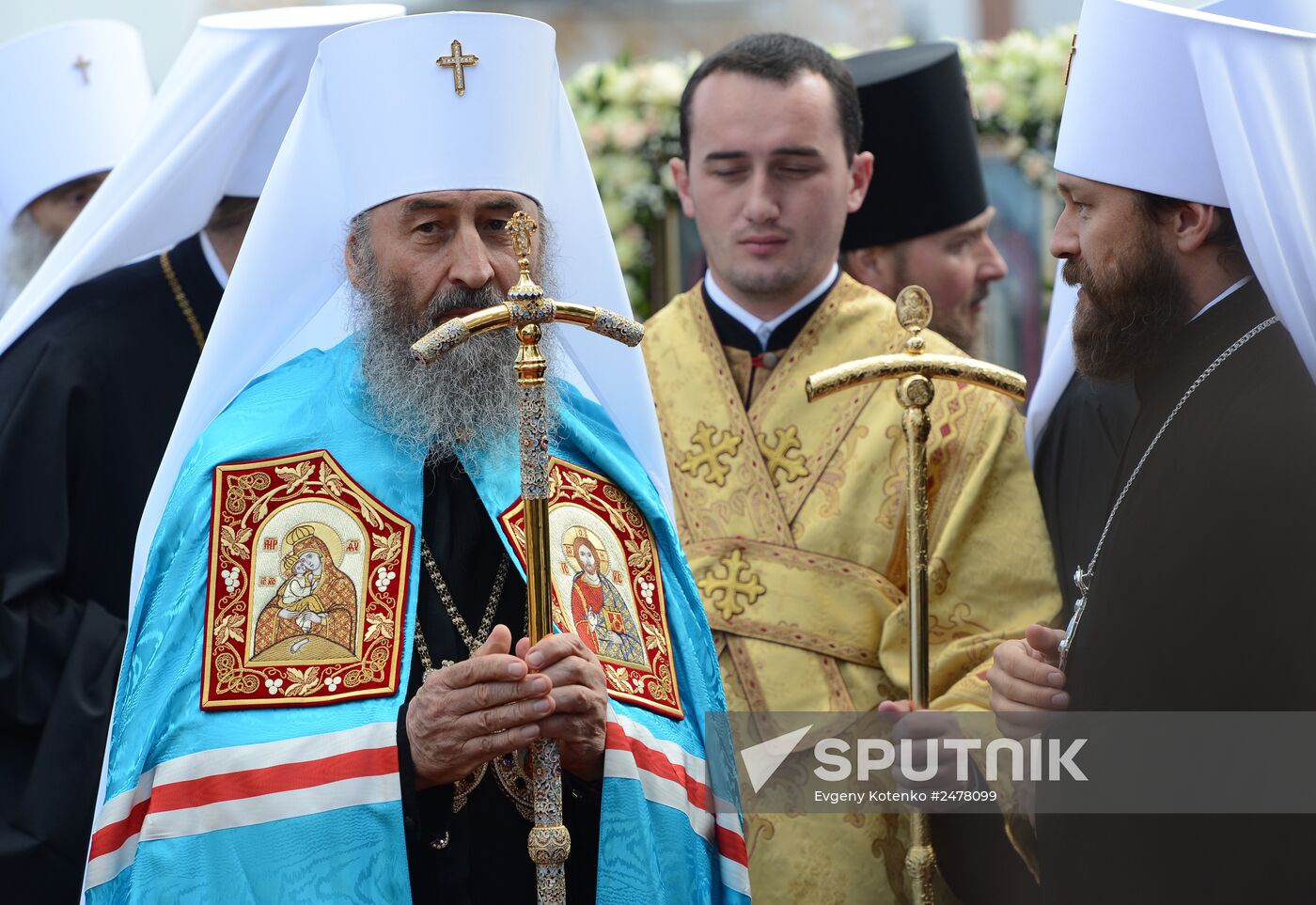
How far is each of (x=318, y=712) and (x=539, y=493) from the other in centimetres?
64

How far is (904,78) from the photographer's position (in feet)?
18.7

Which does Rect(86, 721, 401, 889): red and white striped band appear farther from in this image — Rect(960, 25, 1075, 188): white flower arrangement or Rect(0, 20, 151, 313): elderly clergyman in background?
Rect(960, 25, 1075, 188): white flower arrangement

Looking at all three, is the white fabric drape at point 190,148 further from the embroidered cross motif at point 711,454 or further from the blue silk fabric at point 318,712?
the embroidered cross motif at point 711,454

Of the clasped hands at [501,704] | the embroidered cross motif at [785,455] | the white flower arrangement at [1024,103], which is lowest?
the clasped hands at [501,704]

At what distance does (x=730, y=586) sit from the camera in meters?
4.38

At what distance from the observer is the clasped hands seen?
10.4 ft

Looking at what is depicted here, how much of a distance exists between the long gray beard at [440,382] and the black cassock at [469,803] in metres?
0.10

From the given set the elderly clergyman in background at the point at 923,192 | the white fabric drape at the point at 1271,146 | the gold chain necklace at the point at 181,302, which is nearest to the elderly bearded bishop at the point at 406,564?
the gold chain necklace at the point at 181,302

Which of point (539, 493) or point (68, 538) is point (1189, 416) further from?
point (68, 538)

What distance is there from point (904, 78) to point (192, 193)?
2.40 m

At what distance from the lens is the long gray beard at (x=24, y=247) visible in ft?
19.8

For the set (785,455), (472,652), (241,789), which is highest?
(785,455)

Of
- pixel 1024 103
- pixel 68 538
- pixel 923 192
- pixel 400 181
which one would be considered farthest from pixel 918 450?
pixel 1024 103

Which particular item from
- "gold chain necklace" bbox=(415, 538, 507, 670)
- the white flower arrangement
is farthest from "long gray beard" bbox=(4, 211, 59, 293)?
the white flower arrangement
